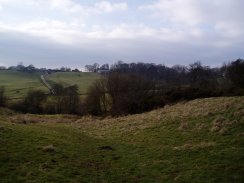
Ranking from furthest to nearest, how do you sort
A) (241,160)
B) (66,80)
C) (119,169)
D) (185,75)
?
(66,80) < (185,75) < (119,169) < (241,160)

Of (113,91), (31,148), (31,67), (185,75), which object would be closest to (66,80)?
(31,67)

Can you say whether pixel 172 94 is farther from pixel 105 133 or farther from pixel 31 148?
pixel 31 148

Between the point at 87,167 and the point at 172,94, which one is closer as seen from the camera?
the point at 87,167

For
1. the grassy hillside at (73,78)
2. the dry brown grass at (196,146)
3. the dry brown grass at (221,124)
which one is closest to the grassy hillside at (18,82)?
the grassy hillside at (73,78)

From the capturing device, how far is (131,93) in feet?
201

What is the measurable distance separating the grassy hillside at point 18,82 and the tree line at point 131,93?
18930 mm

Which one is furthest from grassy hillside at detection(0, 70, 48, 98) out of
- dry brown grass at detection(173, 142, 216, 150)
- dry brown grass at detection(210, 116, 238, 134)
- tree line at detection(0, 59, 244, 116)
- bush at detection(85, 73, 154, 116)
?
dry brown grass at detection(173, 142, 216, 150)

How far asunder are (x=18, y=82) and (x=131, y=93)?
309 ft

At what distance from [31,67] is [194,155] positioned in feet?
581

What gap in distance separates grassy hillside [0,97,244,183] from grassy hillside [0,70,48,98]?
3448 inches

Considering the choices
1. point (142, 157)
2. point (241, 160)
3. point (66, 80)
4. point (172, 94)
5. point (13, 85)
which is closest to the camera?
point (241, 160)

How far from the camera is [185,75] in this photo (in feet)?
301

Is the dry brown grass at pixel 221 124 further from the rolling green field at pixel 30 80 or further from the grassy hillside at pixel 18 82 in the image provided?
the rolling green field at pixel 30 80

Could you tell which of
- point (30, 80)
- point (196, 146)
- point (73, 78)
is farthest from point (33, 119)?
point (30, 80)
